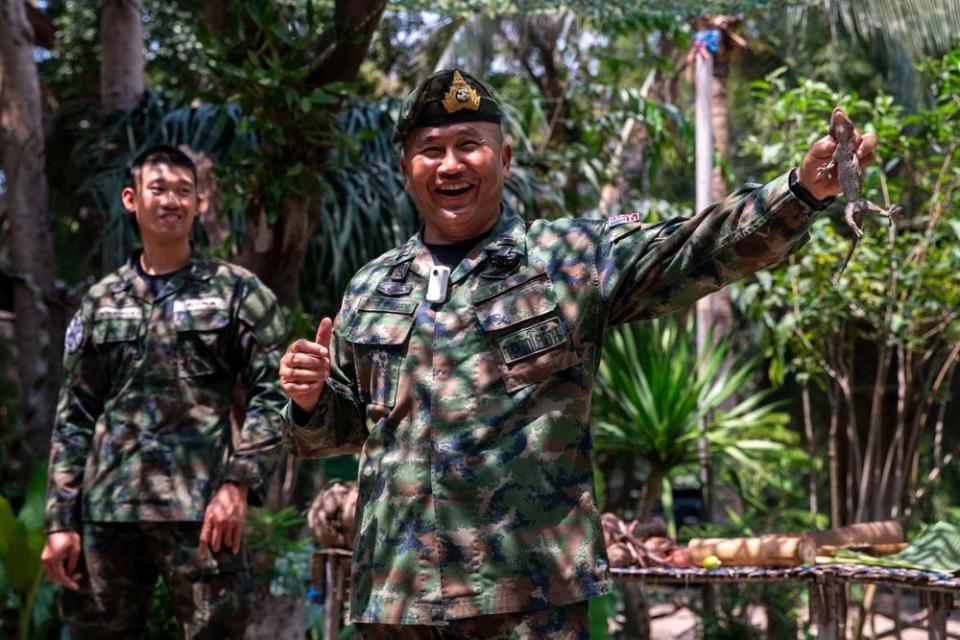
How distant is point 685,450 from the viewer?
659 cm

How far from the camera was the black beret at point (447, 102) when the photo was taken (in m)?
2.22

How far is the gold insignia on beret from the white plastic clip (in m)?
0.28

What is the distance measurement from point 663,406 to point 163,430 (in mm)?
3750

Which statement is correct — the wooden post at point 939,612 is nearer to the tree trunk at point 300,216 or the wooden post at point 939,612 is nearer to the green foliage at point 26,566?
the tree trunk at point 300,216

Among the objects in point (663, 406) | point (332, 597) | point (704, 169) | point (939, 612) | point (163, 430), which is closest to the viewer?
point (163, 430)

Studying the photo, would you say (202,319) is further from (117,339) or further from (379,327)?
(379,327)

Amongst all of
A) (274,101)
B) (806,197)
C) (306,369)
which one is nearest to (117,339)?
(274,101)

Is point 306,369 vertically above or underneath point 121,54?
underneath

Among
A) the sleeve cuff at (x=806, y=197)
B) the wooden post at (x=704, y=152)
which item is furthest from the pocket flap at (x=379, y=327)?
the wooden post at (x=704, y=152)

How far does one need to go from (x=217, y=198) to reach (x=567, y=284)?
3.41 meters

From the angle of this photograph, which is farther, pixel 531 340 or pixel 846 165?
pixel 531 340

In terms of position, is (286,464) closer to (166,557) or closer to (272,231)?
(272,231)

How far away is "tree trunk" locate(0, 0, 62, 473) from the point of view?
6156 mm

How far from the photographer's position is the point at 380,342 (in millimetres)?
2193
